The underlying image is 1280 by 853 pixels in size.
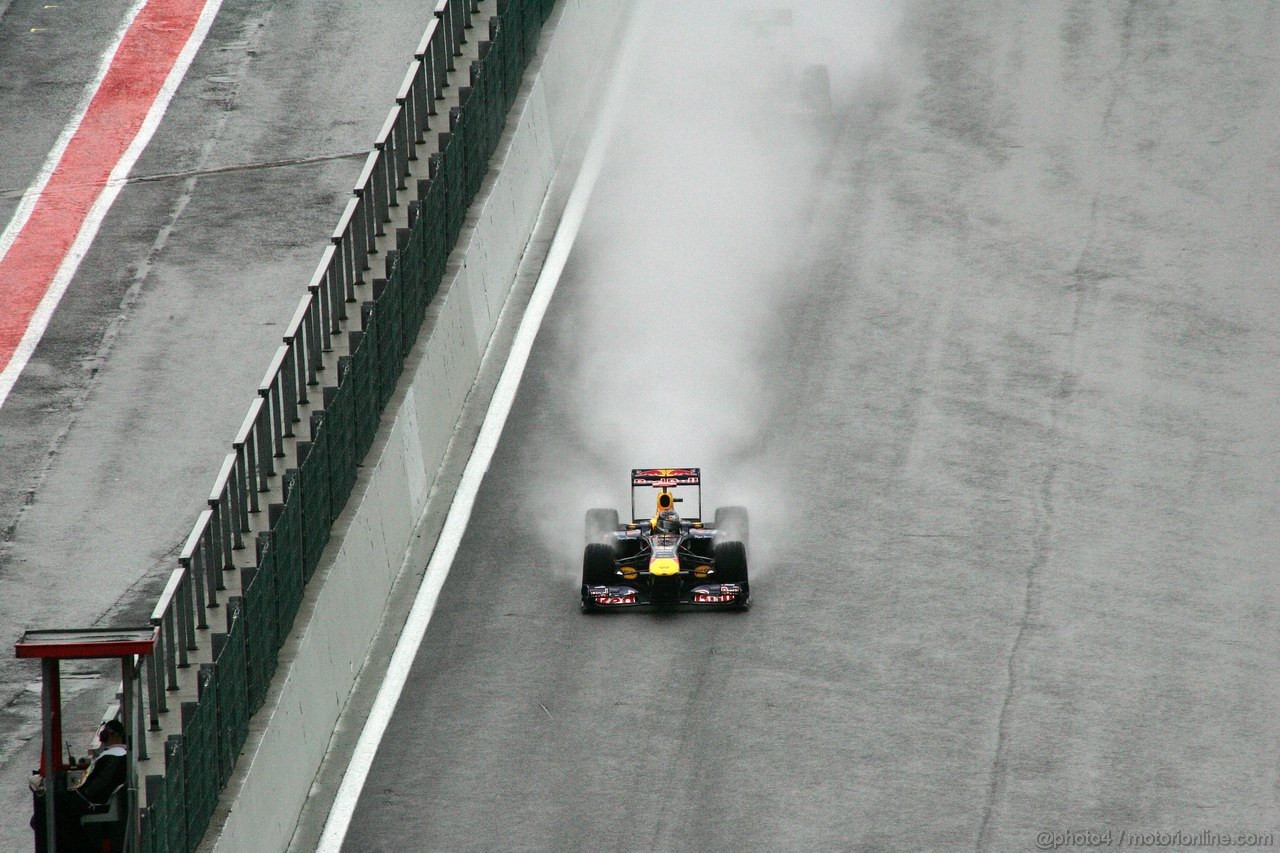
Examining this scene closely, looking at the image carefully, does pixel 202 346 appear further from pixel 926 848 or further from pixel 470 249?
pixel 926 848

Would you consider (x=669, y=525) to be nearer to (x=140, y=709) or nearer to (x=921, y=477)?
(x=921, y=477)

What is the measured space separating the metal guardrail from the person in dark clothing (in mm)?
234

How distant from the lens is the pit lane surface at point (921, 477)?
53.9 ft

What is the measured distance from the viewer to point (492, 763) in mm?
16766

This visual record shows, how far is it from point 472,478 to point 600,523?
1.67 meters

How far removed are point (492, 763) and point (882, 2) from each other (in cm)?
→ 1582

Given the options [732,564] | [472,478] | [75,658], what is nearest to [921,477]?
[732,564]

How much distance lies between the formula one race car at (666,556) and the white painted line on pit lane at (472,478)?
4.13 feet

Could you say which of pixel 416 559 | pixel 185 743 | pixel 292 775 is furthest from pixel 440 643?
pixel 185 743

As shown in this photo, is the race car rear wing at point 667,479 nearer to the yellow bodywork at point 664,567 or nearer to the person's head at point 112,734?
the yellow bodywork at point 664,567

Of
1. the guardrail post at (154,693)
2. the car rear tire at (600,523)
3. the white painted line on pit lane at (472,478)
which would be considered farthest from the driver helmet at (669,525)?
the guardrail post at (154,693)

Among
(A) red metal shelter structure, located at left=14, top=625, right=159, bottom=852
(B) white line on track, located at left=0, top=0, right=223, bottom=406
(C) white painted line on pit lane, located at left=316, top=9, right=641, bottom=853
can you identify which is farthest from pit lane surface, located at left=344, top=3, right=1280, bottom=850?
(B) white line on track, located at left=0, top=0, right=223, bottom=406

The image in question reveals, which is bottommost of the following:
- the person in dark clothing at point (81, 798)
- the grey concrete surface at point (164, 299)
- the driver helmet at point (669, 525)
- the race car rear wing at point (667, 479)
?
the person in dark clothing at point (81, 798)

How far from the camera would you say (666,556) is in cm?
1855
